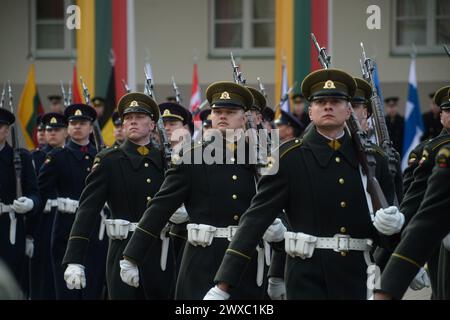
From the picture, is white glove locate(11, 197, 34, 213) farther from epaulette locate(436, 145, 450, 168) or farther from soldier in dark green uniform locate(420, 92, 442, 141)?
soldier in dark green uniform locate(420, 92, 442, 141)

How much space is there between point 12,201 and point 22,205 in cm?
22

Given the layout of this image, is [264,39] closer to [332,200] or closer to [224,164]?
[224,164]

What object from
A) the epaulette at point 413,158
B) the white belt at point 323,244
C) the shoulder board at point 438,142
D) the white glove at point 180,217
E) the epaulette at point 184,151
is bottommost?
the white glove at point 180,217

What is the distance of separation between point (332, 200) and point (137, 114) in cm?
298

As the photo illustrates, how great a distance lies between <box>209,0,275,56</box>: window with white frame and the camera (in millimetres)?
23438

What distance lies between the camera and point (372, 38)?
22.2 m

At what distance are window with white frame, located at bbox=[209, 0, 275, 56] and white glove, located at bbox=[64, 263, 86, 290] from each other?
14677 mm

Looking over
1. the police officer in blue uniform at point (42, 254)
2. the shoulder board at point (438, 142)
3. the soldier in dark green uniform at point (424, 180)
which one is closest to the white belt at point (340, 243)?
the soldier in dark green uniform at point (424, 180)

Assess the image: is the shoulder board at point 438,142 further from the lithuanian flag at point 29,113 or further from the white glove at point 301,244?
the lithuanian flag at point 29,113

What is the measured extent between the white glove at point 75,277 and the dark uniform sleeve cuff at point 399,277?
361cm

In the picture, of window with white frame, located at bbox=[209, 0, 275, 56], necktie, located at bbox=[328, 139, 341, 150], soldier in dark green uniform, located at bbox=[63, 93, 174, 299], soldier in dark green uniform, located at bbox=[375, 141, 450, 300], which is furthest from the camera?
window with white frame, located at bbox=[209, 0, 275, 56]

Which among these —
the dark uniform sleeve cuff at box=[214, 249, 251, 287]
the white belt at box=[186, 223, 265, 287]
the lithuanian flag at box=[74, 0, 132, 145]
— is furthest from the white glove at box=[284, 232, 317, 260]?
the lithuanian flag at box=[74, 0, 132, 145]

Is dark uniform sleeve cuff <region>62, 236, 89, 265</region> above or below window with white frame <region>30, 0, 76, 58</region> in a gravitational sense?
below

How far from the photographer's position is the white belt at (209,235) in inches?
317
